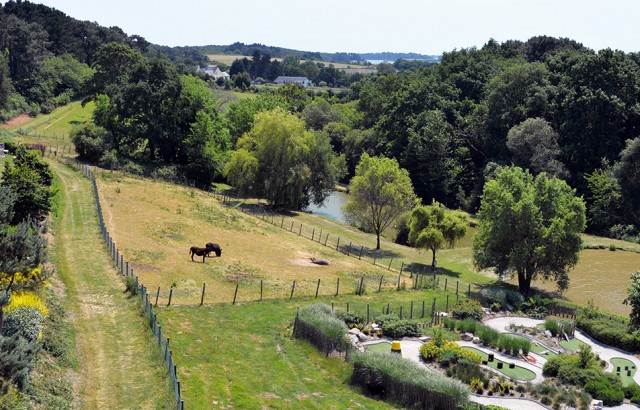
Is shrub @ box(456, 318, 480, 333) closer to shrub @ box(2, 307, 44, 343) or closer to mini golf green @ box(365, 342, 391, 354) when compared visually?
mini golf green @ box(365, 342, 391, 354)

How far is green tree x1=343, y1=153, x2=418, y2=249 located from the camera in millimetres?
61875

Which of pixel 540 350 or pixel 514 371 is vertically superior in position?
pixel 514 371

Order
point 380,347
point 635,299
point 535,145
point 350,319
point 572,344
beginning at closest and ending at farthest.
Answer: point 380,347
point 635,299
point 350,319
point 572,344
point 535,145

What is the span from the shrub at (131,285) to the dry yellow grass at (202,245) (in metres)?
1.56

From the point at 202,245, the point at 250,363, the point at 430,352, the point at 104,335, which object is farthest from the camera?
the point at 202,245

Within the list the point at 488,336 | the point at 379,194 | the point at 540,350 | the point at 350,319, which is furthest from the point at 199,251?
the point at 540,350

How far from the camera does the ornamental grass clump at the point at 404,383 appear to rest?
2550 cm

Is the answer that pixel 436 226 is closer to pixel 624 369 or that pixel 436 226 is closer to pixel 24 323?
pixel 624 369

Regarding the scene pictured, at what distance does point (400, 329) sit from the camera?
3494 centimetres

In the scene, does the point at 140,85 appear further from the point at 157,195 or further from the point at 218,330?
the point at 218,330

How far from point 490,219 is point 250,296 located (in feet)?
71.1

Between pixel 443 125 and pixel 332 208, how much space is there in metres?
20.7

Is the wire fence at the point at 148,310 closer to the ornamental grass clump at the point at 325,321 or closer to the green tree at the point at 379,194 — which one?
the ornamental grass clump at the point at 325,321

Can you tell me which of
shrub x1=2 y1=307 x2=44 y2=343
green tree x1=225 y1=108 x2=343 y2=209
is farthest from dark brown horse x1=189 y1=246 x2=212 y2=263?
green tree x1=225 y1=108 x2=343 y2=209
